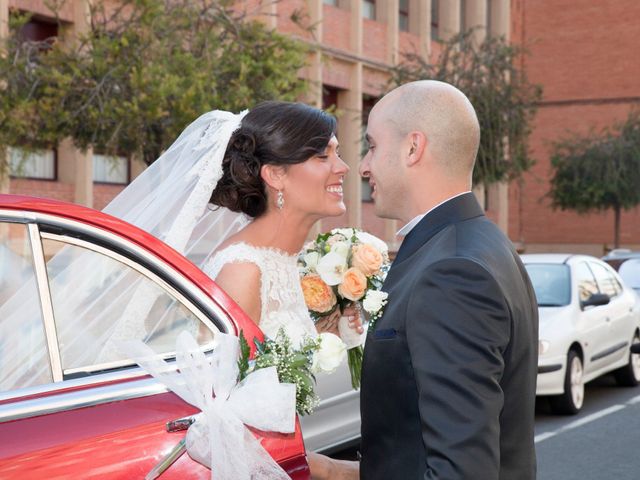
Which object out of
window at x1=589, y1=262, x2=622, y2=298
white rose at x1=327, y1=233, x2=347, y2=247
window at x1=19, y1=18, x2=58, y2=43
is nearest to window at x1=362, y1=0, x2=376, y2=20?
window at x1=19, y1=18, x2=58, y2=43

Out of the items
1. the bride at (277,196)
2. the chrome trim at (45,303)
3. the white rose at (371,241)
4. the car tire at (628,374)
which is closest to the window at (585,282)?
the car tire at (628,374)

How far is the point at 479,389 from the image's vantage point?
221cm

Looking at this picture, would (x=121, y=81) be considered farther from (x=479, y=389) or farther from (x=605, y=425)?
(x=479, y=389)

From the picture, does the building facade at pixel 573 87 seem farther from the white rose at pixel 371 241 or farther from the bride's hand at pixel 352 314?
the bride's hand at pixel 352 314

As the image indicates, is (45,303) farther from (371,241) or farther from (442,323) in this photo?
(371,241)

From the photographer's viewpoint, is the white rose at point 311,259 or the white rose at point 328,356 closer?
the white rose at point 328,356

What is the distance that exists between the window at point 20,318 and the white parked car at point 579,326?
7.72m

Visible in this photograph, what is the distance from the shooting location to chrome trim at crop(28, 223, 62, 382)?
8.48 feet

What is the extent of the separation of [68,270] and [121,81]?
1212 cm

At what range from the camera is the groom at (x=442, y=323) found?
2215 mm

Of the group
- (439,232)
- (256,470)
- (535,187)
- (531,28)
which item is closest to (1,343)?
(256,470)

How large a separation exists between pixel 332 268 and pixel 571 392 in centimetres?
701

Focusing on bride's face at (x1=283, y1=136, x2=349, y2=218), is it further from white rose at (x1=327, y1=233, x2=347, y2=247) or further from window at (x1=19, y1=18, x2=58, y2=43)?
window at (x1=19, y1=18, x2=58, y2=43)

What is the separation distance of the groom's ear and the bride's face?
154 cm
